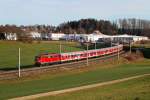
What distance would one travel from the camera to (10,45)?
305 ft

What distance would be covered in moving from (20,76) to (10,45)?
59384 millimetres

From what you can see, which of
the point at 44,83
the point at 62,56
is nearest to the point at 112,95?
the point at 44,83

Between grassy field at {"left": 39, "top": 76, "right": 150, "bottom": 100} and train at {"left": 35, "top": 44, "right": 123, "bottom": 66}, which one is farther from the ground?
grassy field at {"left": 39, "top": 76, "right": 150, "bottom": 100}

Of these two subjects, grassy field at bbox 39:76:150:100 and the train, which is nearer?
grassy field at bbox 39:76:150:100

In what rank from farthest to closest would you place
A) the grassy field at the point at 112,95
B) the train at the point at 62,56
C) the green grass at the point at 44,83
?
the train at the point at 62,56
the green grass at the point at 44,83
the grassy field at the point at 112,95

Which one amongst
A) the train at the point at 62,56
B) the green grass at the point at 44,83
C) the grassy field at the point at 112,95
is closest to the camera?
the grassy field at the point at 112,95

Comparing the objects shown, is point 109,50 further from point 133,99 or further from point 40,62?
point 133,99

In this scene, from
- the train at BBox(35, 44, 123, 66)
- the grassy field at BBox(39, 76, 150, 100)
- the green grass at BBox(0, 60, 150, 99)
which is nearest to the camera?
the grassy field at BBox(39, 76, 150, 100)

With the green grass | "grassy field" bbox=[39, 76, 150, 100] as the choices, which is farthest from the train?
"grassy field" bbox=[39, 76, 150, 100]

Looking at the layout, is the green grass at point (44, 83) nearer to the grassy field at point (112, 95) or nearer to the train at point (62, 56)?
the grassy field at point (112, 95)

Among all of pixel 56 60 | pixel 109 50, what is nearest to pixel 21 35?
pixel 109 50

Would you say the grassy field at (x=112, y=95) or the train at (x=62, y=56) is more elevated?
the grassy field at (x=112, y=95)

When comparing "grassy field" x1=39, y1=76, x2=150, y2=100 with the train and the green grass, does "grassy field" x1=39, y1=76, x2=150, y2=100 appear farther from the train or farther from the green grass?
the train

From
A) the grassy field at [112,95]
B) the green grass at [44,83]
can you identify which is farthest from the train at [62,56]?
the grassy field at [112,95]
